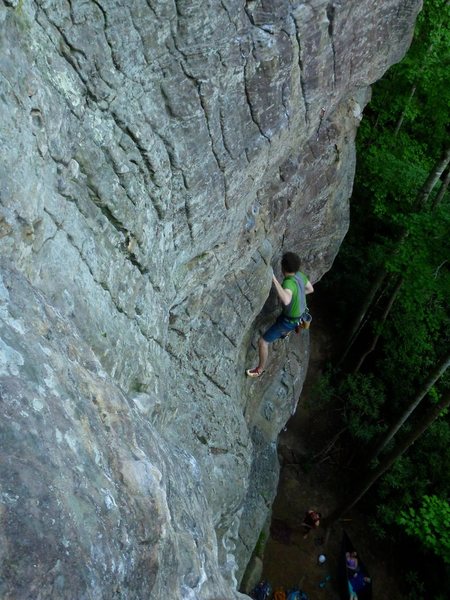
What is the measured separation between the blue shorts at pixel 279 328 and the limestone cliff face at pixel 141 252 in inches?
29.5

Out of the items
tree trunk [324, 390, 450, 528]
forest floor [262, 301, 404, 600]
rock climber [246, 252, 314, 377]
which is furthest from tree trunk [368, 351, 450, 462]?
rock climber [246, 252, 314, 377]

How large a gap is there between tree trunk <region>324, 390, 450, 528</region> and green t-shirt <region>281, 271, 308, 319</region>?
11.0 ft

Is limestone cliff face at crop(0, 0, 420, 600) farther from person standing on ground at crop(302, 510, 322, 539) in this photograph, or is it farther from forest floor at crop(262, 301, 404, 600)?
person standing on ground at crop(302, 510, 322, 539)

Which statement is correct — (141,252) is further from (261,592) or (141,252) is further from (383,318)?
(383,318)

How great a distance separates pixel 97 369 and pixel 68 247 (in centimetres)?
103

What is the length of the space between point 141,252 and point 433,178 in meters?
8.04

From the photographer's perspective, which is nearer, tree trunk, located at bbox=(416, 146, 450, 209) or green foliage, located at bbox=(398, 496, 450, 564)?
green foliage, located at bbox=(398, 496, 450, 564)

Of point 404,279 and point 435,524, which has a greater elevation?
point 404,279

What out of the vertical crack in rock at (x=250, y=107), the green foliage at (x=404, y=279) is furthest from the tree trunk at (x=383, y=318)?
the vertical crack in rock at (x=250, y=107)

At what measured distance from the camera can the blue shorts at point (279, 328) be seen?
28.4 feet

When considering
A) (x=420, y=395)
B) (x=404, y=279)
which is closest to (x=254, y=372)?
(x=420, y=395)

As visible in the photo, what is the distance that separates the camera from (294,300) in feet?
26.8

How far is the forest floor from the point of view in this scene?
11914mm

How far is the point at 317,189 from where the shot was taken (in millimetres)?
9773
